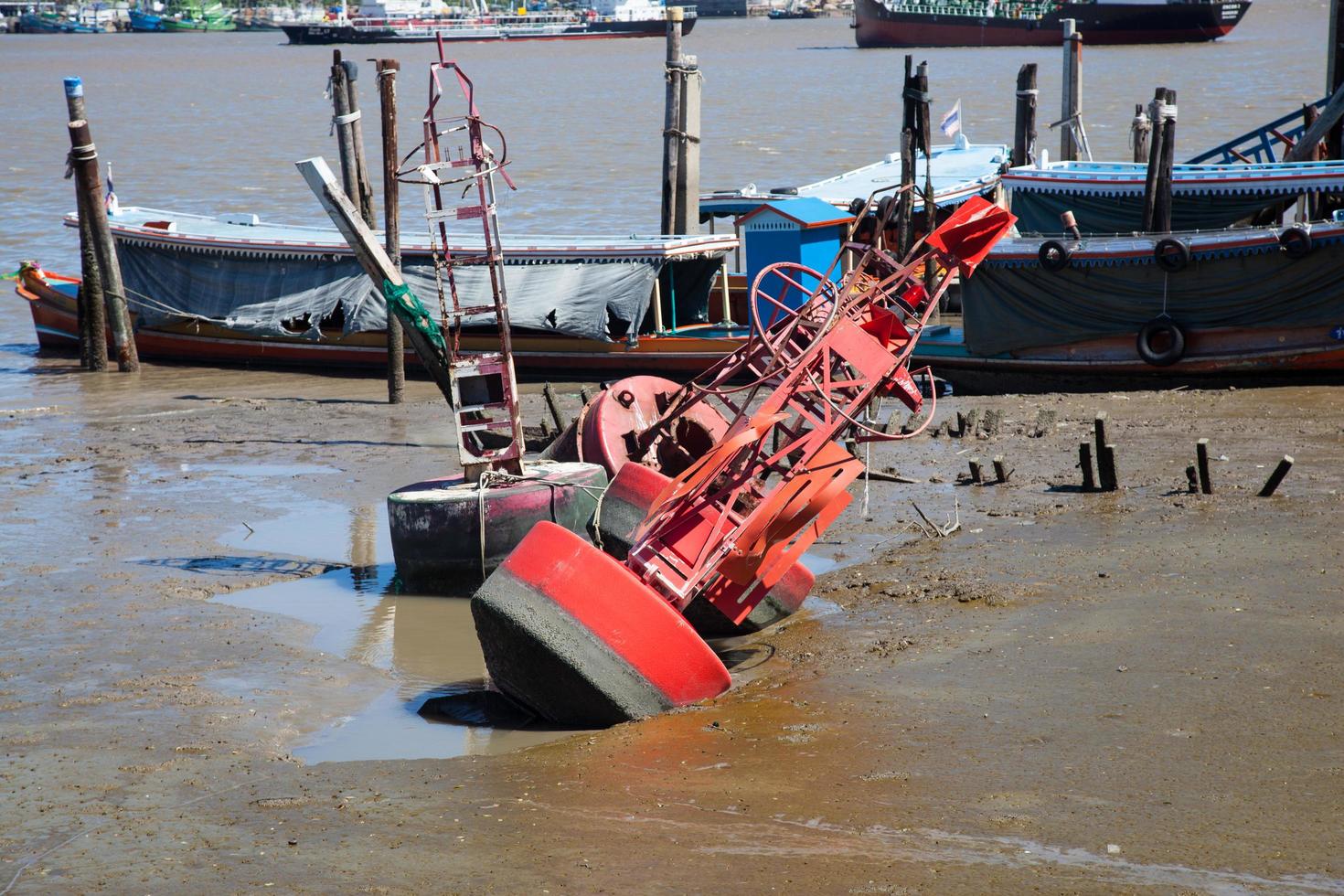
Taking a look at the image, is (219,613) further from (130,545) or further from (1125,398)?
(1125,398)

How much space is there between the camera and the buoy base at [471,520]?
34.0ft

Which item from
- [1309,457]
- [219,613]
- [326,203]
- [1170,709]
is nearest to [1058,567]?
[1170,709]

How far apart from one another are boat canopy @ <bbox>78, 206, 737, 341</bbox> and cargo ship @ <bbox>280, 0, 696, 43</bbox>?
80.0 m

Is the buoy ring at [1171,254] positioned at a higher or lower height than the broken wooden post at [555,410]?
higher

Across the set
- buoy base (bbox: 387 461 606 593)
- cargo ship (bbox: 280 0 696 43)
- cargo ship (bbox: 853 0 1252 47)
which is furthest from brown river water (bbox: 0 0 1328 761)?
cargo ship (bbox: 280 0 696 43)

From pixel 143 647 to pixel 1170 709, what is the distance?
6042mm

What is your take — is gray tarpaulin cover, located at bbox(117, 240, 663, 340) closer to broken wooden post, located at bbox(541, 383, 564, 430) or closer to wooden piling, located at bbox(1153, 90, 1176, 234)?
broken wooden post, located at bbox(541, 383, 564, 430)

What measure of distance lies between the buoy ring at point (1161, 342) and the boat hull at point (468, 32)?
284 feet

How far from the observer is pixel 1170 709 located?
7.42 metres

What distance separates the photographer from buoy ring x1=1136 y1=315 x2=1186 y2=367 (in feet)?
53.8

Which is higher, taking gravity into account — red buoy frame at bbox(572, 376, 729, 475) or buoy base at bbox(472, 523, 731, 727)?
red buoy frame at bbox(572, 376, 729, 475)

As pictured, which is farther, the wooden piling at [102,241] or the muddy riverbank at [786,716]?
the wooden piling at [102,241]

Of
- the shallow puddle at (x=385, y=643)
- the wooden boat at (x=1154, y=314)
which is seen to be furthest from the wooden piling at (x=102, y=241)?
the wooden boat at (x=1154, y=314)

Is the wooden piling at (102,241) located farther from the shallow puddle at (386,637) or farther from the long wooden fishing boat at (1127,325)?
the shallow puddle at (386,637)
